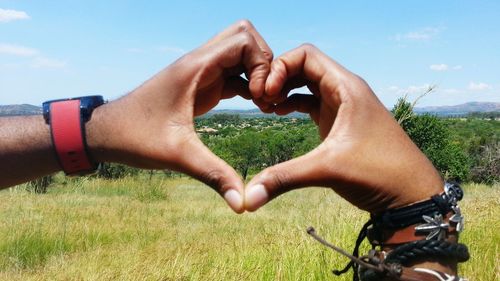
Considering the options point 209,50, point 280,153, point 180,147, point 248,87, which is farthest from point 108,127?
point 280,153

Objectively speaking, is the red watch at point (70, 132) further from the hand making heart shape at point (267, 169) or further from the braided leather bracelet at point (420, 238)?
the braided leather bracelet at point (420, 238)

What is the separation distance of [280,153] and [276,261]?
56.7 metres

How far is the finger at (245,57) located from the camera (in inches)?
56.2

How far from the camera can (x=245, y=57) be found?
1.52 m

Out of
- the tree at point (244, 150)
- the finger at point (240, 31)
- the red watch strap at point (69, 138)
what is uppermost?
the finger at point (240, 31)

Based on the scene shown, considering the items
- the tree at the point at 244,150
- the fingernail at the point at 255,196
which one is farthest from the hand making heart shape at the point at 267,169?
the tree at the point at 244,150

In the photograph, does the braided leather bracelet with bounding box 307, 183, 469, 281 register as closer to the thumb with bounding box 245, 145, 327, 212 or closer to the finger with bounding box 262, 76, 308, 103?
the thumb with bounding box 245, 145, 327, 212

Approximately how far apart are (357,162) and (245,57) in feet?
1.65

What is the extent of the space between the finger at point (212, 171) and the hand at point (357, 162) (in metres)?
0.04

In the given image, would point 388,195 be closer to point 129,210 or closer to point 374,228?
point 374,228

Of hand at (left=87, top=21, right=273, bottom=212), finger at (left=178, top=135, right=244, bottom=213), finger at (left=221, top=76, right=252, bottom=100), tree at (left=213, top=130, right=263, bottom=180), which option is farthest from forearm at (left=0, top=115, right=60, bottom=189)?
tree at (left=213, top=130, right=263, bottom=180)

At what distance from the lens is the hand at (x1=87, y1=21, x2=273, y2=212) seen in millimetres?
1275

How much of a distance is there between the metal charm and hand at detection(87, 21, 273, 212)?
21.9 inches

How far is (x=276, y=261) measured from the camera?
3.21 m
